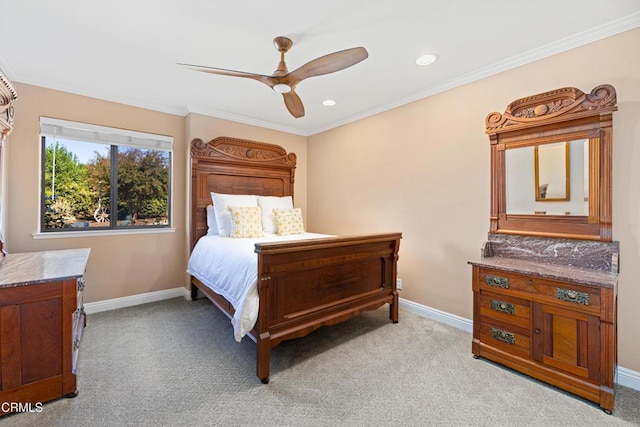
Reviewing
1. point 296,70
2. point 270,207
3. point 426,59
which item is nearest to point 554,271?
point 426,59

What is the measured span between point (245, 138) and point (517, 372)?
402 cm

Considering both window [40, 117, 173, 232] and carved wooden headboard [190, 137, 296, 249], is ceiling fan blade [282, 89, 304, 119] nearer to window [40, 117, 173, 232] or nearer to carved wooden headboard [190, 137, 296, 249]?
carved wooden headboard [190, 137, 296, 249]

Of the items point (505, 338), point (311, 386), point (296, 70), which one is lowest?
point (311, 386)

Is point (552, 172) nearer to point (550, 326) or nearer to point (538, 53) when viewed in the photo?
point (538, 53)

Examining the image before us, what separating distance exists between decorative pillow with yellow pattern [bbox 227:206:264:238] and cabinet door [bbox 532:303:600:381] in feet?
9.05

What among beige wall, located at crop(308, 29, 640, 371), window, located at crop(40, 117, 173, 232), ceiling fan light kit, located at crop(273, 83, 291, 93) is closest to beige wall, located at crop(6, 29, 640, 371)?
beige wall, located at crop(308, 29, 640, 371)

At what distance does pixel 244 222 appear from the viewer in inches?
132

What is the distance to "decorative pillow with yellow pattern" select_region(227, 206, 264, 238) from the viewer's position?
3320mm

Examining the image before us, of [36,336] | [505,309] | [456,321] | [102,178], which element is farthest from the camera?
[102,178]

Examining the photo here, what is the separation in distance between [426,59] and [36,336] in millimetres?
3494

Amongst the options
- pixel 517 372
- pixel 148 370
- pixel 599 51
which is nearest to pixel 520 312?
pixel 517 372

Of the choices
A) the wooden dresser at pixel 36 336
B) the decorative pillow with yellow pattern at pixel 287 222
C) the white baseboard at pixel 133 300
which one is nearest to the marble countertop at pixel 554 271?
the decorative pillow with yellow pattern at pixel 287 222

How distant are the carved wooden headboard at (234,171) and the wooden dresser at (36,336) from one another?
6.28 ft

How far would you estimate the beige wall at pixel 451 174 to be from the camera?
1.93 meters
